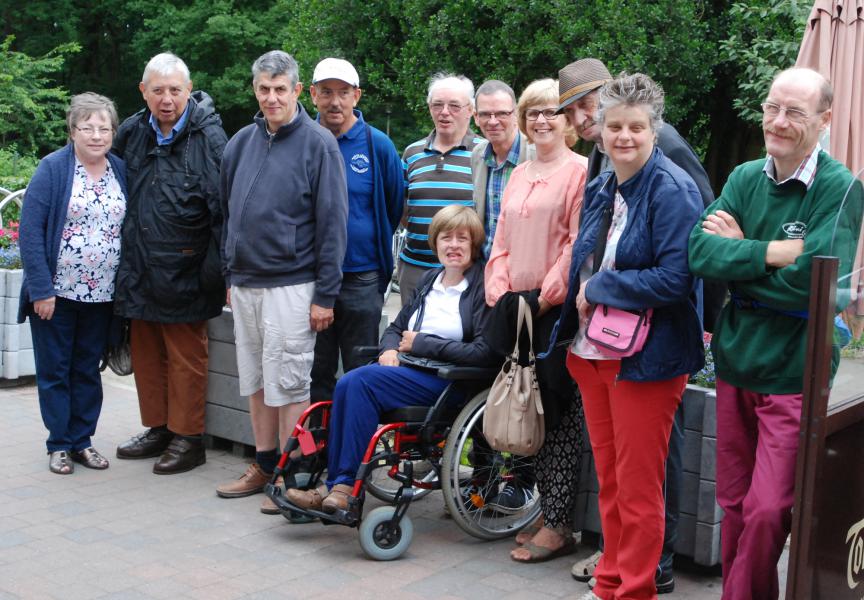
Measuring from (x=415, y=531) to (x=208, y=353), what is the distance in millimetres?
1773

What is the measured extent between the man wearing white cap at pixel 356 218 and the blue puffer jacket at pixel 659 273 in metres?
1.85

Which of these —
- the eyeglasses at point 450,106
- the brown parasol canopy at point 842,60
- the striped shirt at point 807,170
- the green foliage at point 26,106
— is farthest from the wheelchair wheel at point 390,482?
the green foliage at point 26,106

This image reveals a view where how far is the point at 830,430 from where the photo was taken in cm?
275

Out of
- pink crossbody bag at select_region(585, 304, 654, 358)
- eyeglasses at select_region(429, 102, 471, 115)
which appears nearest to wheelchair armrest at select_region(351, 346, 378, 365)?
eyeglasses at select_region(429, 102, 471, 115)

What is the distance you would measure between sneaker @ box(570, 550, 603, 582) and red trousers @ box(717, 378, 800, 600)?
2.93ft

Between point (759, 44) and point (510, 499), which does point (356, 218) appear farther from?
point (759, 44)

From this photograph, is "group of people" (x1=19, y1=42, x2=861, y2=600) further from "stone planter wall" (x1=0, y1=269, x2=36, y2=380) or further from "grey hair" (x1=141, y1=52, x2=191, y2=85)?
"stone planter wall" (x1=0, y1=269, x2=36, y2=380)

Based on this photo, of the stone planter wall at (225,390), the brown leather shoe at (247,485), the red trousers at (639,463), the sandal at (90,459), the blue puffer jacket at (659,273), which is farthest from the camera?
the stone planter wall at (225,390)

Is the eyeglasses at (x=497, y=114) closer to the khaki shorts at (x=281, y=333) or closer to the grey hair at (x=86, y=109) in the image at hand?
the khaki shorts at (x=281, y=333)

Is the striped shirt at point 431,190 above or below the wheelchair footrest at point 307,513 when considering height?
above

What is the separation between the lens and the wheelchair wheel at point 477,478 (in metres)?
4.48

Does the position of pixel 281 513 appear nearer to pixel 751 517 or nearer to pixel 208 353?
pixel 208 353

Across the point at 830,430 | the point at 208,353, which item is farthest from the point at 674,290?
the point at 208,353

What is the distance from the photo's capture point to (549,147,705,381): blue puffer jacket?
138 inches
